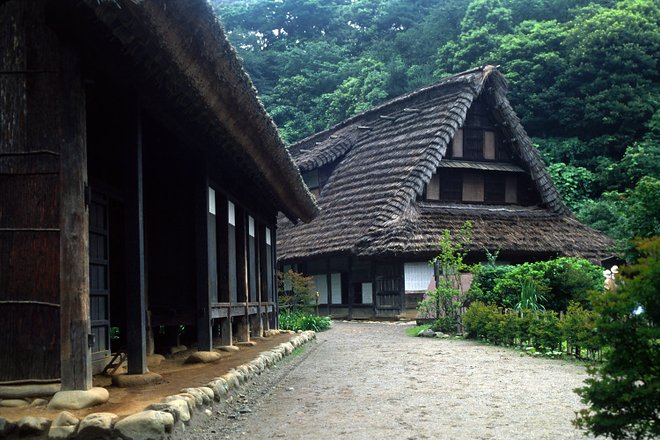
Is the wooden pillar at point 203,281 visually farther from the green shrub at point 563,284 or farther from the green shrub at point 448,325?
the green shrub at point 563,284

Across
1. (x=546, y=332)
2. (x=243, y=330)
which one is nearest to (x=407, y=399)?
(x=243, y=330)

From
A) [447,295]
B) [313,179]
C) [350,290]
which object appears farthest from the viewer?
[313,179]

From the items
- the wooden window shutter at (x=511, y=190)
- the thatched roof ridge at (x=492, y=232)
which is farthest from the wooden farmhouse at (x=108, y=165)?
the wooden window shutter at (x=511, y=190)

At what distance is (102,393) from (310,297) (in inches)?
713

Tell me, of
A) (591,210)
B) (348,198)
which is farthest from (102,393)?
(591,210)

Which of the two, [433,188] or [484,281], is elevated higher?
[433,188]

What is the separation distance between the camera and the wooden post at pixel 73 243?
5227 millimetres

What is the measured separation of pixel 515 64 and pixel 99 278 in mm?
32971

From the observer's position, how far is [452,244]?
21.5m

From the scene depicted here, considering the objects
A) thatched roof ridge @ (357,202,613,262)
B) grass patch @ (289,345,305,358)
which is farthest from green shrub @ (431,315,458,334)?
thatched roof ridge @ (357,202,613,262)

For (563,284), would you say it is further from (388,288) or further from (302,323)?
(388,288)

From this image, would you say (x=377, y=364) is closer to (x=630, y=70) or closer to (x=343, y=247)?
(x=343, y=247)

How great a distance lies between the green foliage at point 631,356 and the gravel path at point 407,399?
1.52m

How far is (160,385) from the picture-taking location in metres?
6.36
